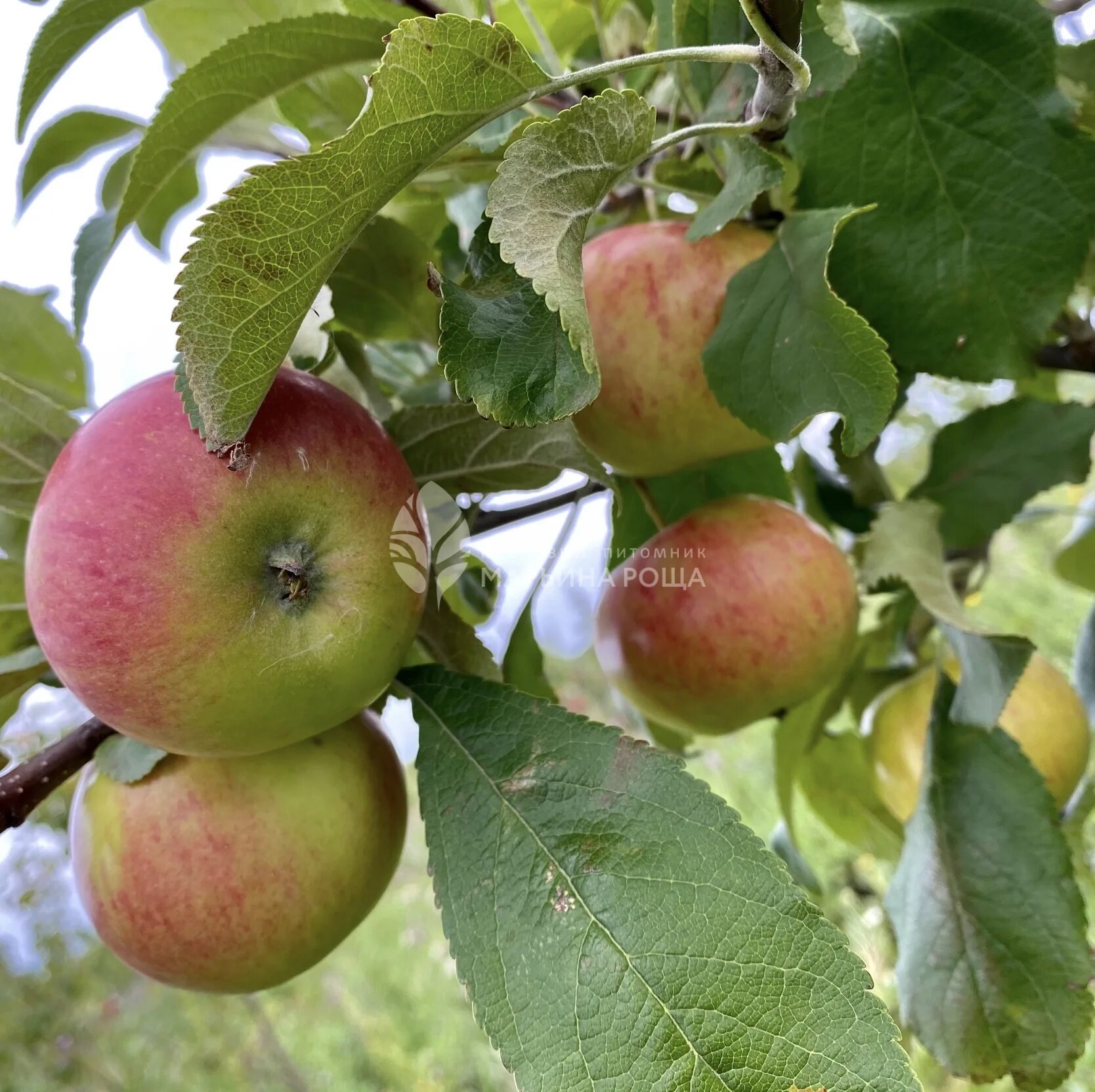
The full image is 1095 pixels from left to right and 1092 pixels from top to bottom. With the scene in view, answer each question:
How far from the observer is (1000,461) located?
2.36 feet

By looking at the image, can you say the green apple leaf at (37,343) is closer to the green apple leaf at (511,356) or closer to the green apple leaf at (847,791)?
the green apple leaf at (511,356)

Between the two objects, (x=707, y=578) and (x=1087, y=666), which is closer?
(x=707, y=578)

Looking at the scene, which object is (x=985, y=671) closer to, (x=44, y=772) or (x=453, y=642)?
(x=453, y=642)

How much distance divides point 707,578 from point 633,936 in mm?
293

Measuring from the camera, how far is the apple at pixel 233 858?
1.60 ft

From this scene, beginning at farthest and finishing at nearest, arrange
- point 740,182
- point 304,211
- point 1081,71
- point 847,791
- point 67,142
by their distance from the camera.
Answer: point 847,791 → point 67,142 → point 1081,71 → point 740,182 → point 304,211

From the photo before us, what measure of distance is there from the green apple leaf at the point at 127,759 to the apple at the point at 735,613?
337mm

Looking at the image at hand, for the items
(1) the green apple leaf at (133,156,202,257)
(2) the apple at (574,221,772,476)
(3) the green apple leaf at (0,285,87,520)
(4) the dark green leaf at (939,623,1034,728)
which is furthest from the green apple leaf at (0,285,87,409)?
(4) the dark green leaf at (939,623,1034,728)

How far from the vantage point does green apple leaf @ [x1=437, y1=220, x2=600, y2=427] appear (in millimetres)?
365

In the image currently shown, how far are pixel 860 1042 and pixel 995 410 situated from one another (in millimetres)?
521

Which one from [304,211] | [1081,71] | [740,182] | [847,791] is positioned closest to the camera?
[304,211]

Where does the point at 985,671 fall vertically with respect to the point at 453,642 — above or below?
below

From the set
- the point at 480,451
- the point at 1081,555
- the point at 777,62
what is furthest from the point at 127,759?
the point at 1081,555

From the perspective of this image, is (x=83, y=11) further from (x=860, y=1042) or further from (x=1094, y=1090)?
(x=1094, y=1090)
